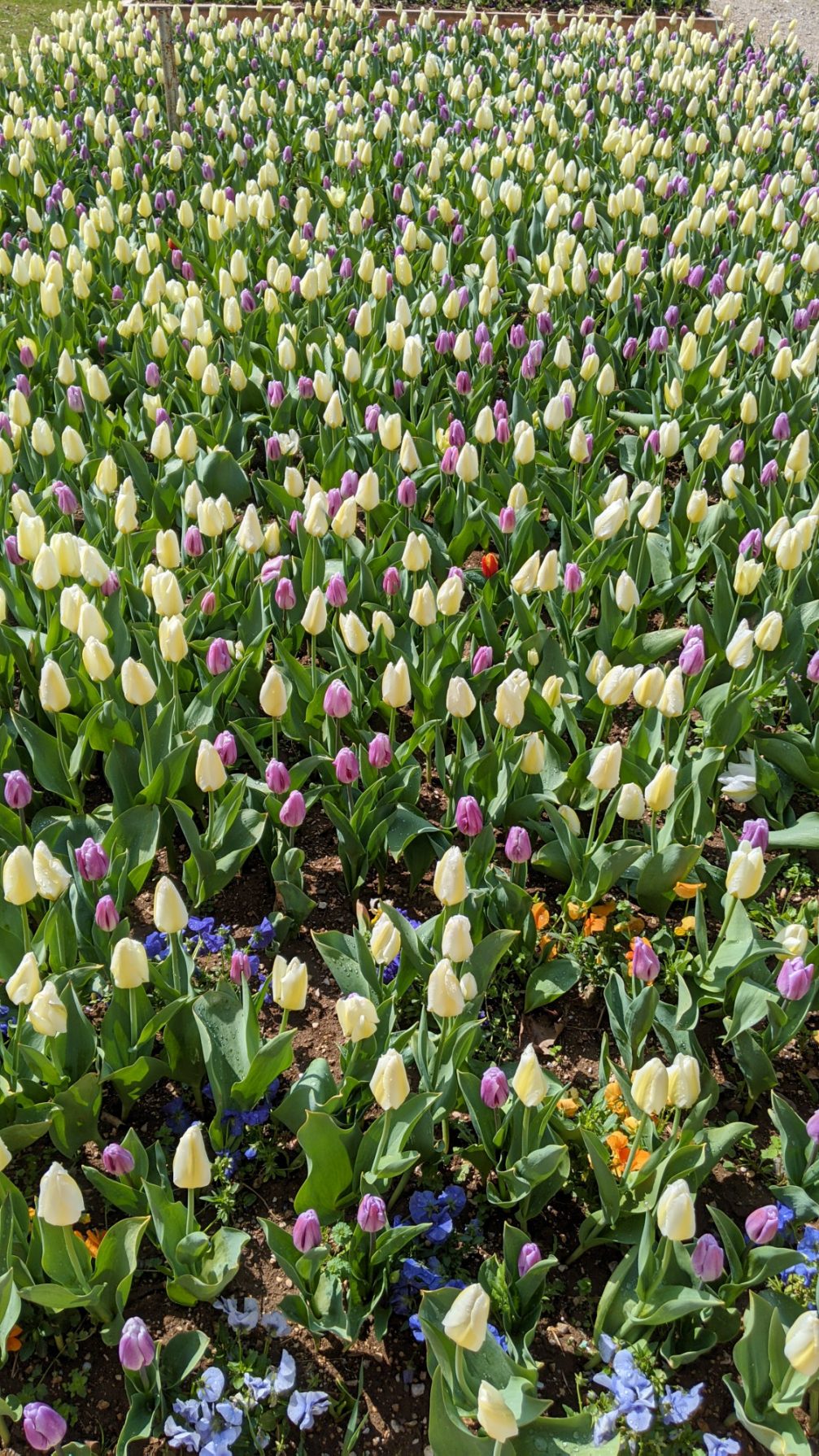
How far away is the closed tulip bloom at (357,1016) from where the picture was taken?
213 centimetres

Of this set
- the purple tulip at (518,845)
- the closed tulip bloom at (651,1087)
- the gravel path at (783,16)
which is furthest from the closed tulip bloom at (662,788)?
the gravel path at (783,16)

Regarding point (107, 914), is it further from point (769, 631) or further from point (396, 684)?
point (769, 631)

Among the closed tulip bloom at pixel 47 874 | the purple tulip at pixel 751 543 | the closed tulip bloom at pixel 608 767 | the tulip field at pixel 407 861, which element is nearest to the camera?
the tulip field at pixel 407 861

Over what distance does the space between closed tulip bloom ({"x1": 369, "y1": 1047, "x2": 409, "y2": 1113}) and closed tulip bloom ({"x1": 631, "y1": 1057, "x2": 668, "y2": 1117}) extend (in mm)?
388

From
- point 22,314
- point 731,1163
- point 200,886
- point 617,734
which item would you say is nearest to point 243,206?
point 22,314

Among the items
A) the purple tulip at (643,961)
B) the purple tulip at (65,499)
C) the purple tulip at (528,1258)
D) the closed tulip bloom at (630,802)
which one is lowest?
the purple tulip at (528,1258)

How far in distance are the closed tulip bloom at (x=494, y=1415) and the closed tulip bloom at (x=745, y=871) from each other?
1104 millimetres

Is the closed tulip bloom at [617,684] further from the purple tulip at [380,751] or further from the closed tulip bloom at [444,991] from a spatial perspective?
the closed tulip bloom at [444,991]

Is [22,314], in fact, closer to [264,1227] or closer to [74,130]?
[74,130]

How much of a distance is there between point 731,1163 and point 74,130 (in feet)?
24.2

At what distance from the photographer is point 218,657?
3014 mm

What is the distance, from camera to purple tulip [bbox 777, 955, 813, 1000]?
7.47ft

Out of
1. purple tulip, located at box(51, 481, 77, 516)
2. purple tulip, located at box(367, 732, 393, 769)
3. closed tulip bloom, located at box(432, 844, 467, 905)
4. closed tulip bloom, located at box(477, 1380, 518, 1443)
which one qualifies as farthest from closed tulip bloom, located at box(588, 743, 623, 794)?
purple tulip, located at box(51, 481, 77, 516)

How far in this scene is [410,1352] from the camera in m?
2.22
